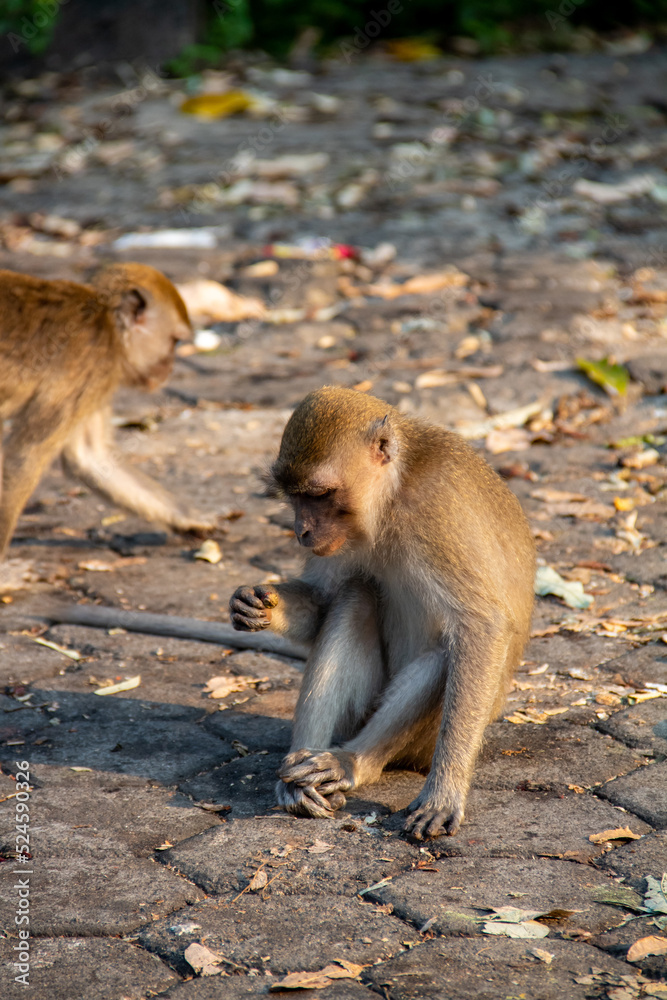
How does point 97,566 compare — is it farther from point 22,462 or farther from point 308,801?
point 308,801

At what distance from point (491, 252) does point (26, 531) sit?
4.62m

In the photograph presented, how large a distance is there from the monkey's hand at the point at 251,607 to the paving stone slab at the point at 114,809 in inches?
19.5

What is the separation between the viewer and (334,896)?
2.60 meters

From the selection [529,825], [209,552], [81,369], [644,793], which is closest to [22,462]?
[81,369]

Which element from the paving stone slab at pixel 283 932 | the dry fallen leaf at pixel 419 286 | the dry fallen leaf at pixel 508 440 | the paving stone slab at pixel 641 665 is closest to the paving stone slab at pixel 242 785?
the paving stone slab at pixel 283 932

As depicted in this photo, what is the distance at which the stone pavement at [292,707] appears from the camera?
2.40m

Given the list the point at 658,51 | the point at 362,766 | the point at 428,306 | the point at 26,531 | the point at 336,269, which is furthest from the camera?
the point at 658,51

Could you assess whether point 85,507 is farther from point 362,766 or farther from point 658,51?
point 658,51

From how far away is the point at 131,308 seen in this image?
5285 mm

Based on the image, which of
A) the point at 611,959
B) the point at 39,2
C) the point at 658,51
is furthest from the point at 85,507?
the point at 658,51

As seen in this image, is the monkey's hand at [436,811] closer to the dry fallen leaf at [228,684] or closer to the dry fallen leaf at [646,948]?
the dry fallen leaf at [646,948]

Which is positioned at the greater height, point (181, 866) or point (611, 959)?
point (611, 959)

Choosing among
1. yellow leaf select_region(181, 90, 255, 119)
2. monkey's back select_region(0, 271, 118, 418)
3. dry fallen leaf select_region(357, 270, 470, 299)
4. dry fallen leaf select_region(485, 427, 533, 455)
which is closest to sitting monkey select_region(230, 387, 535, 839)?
monkey's back select_region(0, 271, 118, 418)

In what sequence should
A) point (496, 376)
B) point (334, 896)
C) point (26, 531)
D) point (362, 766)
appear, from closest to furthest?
point (334, 896) → point (362, 766) → point (26, 531) → point (496, 376)
